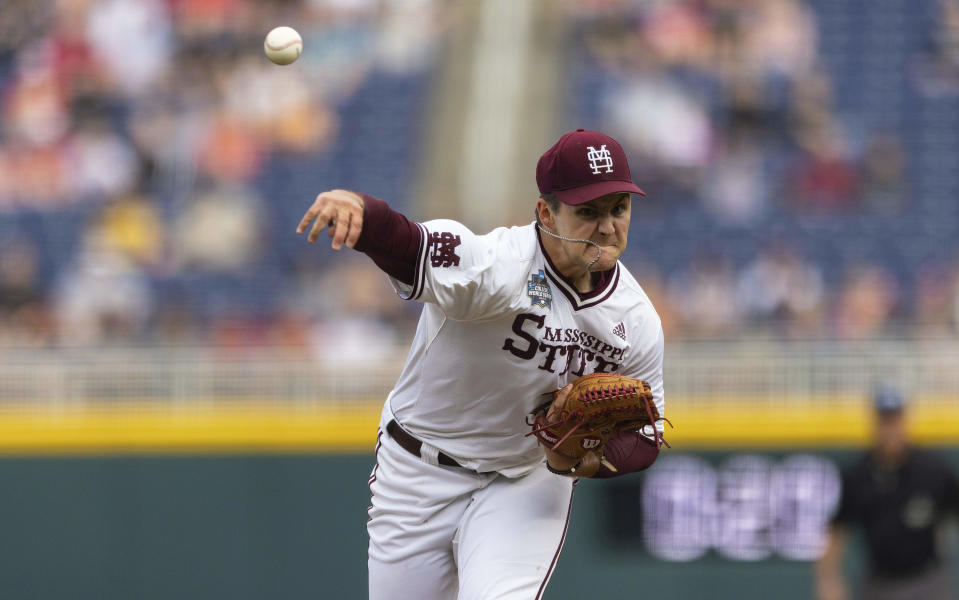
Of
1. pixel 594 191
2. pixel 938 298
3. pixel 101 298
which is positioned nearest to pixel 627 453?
pixel 594 191

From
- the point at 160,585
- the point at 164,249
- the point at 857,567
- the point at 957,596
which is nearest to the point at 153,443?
the point at 160,585

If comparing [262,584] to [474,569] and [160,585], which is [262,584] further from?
[474,569]

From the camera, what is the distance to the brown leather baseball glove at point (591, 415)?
3955mm

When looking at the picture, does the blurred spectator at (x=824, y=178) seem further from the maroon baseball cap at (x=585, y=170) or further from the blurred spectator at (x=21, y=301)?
the maroon baseball cap at (x=585, y=170)

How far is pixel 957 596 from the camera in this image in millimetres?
8477

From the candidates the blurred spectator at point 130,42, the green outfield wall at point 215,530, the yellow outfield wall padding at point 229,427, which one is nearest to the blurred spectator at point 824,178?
the yellow outfield wall padding at point 229,427

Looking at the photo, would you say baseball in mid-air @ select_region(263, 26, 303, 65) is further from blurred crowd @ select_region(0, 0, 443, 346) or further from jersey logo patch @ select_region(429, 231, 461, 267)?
blurred crowd @ select_region(0, 0, 443, 346)

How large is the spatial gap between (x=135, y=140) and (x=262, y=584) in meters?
5.50

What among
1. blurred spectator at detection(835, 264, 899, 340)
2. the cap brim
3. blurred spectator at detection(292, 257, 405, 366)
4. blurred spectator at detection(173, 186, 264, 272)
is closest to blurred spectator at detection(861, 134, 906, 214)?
blurred spectator at detection(835, 264, 899, 340)

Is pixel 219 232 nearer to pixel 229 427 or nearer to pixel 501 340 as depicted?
pixel 229 427

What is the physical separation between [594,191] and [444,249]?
0.46m

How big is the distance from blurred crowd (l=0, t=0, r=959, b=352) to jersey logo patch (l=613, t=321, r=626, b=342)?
5561 millimetres

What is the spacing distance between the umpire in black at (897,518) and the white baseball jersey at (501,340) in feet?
8.03

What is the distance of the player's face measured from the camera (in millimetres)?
3926
